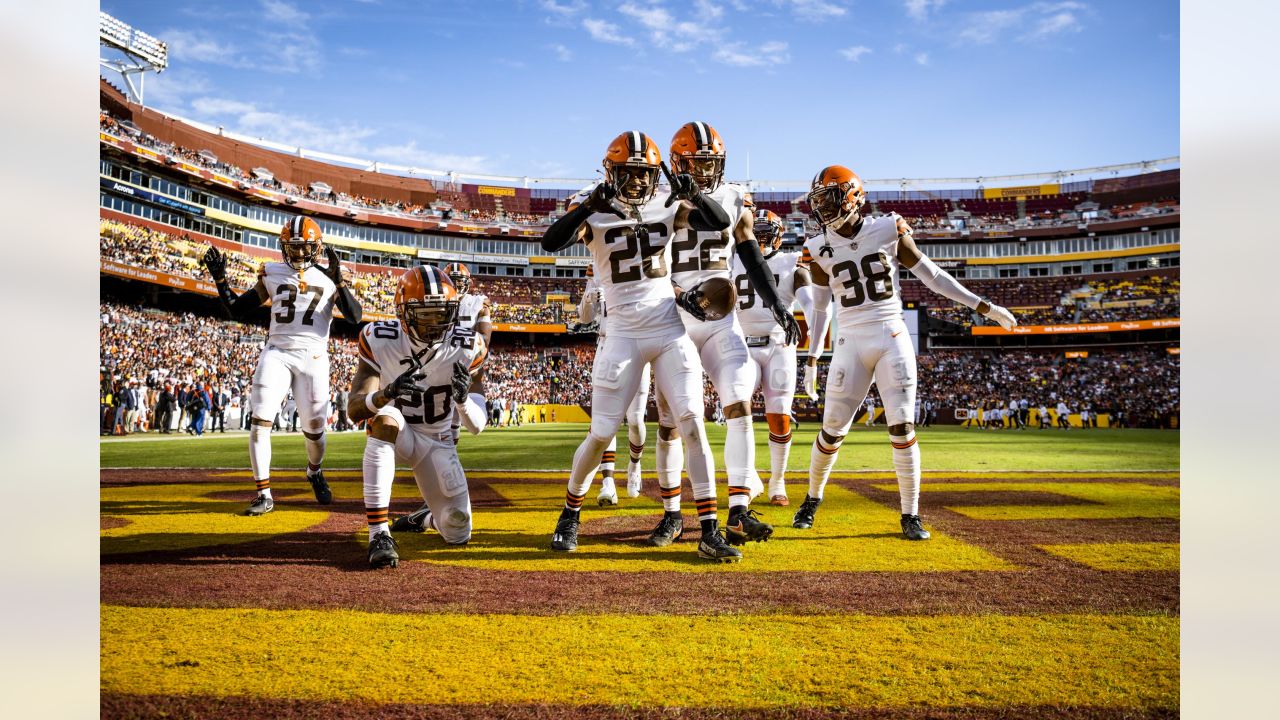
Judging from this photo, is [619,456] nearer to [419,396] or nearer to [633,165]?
[419,396]

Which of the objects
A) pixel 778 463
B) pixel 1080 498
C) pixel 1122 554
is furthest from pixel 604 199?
pixel 1080 498

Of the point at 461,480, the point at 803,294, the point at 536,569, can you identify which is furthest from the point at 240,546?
the point at 803,294

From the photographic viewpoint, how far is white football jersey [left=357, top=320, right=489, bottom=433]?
4.41 meters

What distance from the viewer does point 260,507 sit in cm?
577

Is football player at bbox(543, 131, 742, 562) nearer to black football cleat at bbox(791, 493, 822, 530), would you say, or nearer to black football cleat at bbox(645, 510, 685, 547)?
black football cleat at bbox(645, 510, 685, 547)

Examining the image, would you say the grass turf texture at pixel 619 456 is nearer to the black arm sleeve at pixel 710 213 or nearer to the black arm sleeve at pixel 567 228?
the black arm sleeve at pixel 710 213

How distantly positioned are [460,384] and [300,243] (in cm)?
295

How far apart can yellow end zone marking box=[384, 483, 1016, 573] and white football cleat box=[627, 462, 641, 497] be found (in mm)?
981

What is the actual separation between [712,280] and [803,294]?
3378 millimetres

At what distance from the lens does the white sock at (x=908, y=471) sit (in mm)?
4926

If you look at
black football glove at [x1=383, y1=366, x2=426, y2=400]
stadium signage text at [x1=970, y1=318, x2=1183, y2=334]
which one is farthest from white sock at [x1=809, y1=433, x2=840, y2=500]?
stadium signage text at [x1=970, y1=318, x2=1183, y2=334]

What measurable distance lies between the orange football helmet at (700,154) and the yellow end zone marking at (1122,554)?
9.90 ft

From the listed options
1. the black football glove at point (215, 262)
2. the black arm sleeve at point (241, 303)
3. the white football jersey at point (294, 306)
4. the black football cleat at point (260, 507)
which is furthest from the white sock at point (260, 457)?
the black football glove at point (215, 262)

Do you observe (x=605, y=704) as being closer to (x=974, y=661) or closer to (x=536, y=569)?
(x=974, y=661)
